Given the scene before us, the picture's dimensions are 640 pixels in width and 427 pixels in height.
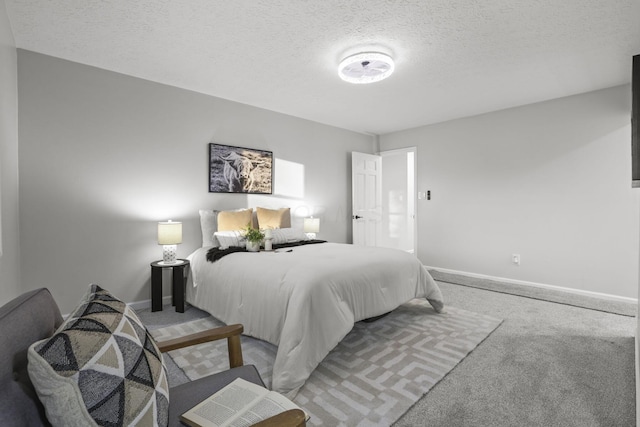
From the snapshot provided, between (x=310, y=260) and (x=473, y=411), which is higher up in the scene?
(x=310, y=260)

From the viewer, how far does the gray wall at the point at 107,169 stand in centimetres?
292

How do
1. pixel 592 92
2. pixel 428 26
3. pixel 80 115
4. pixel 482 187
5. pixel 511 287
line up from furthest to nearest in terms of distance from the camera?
pixel 482 187 < pixel 511 287 < pixel 592 92 < pixel 80 115 < pixel 428 26

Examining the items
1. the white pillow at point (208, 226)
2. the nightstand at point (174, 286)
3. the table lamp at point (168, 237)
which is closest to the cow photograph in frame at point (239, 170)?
the white pillow at point (208, 226)

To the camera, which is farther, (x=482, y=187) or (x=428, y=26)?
(x=482, y=187)

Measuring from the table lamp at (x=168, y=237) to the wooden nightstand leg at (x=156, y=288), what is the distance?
0.45ft

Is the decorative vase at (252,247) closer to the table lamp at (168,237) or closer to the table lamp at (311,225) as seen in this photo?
the table lamp at (168,237)

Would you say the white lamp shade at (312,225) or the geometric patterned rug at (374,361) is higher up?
the white lamp shade at (312,225)

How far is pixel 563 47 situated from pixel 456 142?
2324 millimetres

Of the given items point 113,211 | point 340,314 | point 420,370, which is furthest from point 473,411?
point 113,211

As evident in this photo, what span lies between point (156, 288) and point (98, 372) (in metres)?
2.86

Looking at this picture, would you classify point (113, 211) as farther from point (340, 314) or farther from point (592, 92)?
point (592, 92)

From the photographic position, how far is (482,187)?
4.90 m

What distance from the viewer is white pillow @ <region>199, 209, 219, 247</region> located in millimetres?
3803

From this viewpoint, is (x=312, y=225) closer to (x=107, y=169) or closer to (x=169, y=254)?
(x=169, y=254)
